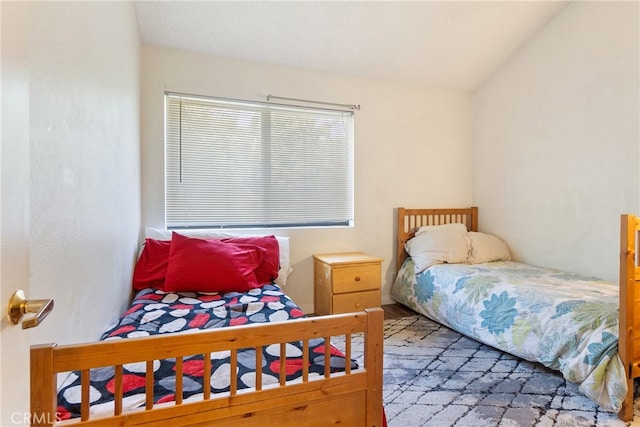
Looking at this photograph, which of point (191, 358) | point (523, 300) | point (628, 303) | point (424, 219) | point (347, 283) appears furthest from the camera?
point (424, 219)

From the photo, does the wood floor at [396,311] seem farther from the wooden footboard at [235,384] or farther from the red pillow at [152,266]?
the wooden footboard at [235,384]

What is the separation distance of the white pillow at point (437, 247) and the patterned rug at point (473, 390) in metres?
0.74

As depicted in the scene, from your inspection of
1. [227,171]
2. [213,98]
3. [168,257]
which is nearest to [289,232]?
[227,171]

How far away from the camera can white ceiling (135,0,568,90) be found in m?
2.43

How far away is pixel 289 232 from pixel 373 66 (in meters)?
1.74

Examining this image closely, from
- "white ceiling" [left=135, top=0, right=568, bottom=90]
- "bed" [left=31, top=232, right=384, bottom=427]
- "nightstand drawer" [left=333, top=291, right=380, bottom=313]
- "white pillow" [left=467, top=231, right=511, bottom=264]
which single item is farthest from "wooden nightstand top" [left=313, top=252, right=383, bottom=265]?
"white ceiling" [left=135, top=0, right=568, bottom=90]

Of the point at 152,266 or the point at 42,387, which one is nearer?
the point at 42,387

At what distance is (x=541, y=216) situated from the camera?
302cm

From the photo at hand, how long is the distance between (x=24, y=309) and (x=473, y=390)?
2.04 metres

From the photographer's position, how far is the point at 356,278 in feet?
9.09

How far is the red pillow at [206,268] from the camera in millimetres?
2115

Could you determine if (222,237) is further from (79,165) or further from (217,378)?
(217,378)

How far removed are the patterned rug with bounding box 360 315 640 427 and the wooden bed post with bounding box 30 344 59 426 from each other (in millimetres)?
1359

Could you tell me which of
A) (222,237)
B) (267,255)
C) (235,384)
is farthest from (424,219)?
(235,384)
